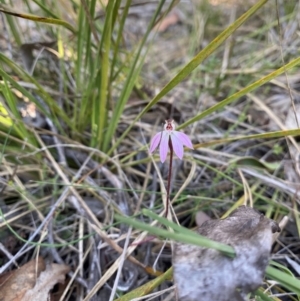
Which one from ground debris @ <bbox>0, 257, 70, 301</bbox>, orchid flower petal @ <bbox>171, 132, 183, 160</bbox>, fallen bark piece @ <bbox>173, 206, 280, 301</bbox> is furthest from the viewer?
ground debris @ <bbox>0, 257, 70, 301</bbox>

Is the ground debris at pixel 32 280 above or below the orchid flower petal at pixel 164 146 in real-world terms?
below

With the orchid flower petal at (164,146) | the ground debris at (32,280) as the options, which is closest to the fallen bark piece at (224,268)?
the orchid flower petal at (164,146)

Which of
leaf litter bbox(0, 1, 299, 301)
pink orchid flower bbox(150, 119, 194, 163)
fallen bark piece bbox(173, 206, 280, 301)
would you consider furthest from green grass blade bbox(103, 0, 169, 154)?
fallen bark piece bbox(173, 206, 280, 301)

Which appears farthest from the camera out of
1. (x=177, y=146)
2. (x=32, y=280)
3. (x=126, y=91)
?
(x=126, y=91)

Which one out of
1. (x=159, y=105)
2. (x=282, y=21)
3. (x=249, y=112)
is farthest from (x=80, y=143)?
(x=282, y=21)

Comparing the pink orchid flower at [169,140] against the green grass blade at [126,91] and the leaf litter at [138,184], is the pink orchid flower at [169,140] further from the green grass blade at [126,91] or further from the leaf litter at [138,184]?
the green grass blade at [126,91]

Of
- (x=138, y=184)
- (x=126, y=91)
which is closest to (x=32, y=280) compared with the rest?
(x=138, y=184)

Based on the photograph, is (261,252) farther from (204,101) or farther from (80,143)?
(204,101)

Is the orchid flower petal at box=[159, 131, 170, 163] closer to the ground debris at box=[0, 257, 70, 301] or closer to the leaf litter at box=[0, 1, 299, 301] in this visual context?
the leaf litter at box=[0, 1, 299, 301]

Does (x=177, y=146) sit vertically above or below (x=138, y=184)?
above

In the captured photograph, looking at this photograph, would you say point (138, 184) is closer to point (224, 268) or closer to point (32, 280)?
point (32, 280)
